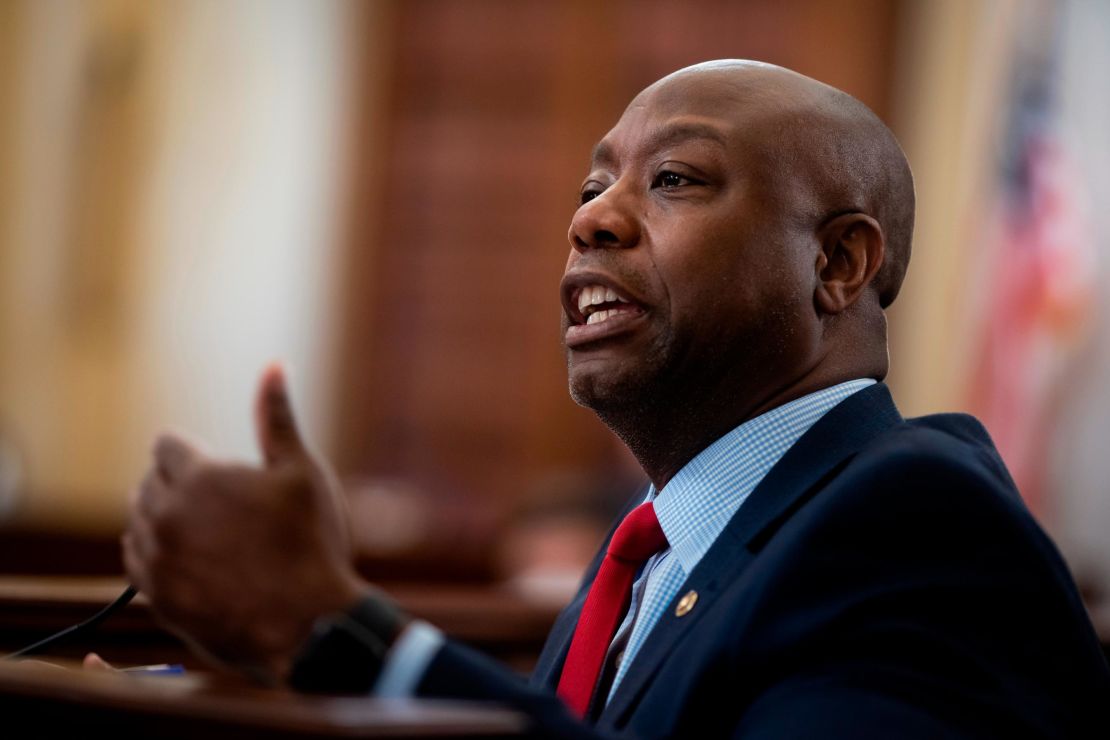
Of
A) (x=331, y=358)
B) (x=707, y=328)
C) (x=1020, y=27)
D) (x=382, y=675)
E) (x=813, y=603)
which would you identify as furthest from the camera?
(x=331, y=358)

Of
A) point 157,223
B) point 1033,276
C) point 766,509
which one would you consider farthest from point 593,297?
point 157,223

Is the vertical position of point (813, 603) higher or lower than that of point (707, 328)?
lower

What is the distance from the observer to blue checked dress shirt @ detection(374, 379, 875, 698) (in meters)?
1.67

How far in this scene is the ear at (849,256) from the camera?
1.83m

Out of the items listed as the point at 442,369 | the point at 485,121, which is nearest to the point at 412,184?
the point at 485,121

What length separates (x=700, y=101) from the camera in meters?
1.83

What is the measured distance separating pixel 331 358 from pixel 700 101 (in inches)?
252

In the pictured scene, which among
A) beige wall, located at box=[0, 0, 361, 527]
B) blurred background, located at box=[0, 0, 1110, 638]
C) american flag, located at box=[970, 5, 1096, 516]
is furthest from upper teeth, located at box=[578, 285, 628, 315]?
beige wall, located at box=[0, 0, 361, 527]

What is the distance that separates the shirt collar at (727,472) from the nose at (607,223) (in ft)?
0.94

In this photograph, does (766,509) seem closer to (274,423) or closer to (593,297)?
(593,297)

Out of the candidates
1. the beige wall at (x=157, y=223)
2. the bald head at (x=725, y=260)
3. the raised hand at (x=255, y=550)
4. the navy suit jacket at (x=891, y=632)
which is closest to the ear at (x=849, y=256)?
the bald head at (x=725, y=260)

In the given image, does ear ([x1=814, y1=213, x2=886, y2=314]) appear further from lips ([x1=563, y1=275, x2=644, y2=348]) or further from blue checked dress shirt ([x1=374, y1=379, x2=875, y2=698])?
lips ([x1=563, y1=275, x2=644, y2=348])

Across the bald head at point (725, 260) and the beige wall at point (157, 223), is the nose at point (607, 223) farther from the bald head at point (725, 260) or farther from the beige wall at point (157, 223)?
the beige wall at point (157, 223)

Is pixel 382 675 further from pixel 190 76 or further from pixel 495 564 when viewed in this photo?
pixel 190 76
